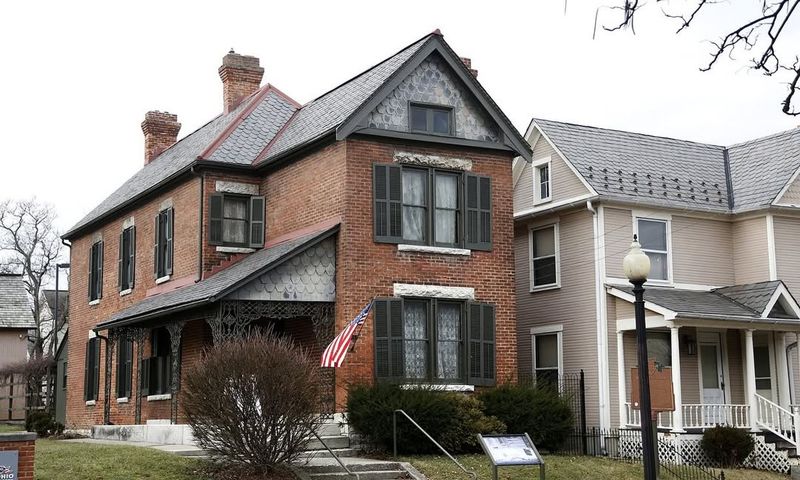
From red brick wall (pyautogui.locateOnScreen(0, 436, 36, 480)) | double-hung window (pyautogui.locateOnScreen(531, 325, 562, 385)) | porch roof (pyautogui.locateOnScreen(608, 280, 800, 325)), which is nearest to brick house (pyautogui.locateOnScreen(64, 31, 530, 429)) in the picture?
double-hung window (pyautogui.locateOnScreen(531, 325, 562, 385))

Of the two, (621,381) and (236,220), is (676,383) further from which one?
(236,220)

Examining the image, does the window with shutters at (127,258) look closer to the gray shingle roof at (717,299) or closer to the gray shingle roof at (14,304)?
the gray shingle roof at (717,299)

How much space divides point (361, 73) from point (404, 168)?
3697 millimetres

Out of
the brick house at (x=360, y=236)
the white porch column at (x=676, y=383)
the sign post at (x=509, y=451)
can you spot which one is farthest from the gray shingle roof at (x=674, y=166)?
the sign post at (x=509, y=451)

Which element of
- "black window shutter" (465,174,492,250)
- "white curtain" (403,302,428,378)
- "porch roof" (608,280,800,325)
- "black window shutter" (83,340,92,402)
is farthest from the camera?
"black window shutter" (83,340,92,402)

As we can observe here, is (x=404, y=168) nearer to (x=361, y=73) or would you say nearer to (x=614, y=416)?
(x=361, y=73)

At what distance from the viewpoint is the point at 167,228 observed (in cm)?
2784

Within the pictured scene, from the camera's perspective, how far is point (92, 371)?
32.5m

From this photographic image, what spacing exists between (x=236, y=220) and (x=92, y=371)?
955cm

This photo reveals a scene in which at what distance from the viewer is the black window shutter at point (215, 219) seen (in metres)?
25.3

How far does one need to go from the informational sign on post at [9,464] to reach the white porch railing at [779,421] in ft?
54.6

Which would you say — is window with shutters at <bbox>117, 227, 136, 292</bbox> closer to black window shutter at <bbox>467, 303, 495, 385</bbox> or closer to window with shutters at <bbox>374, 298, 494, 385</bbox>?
window with shutters at <bbox>374, 298, 494, 385</bbox>

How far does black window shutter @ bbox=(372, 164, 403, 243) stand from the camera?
73.6 ft

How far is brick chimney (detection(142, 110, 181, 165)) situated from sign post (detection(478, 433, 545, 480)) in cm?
2262
